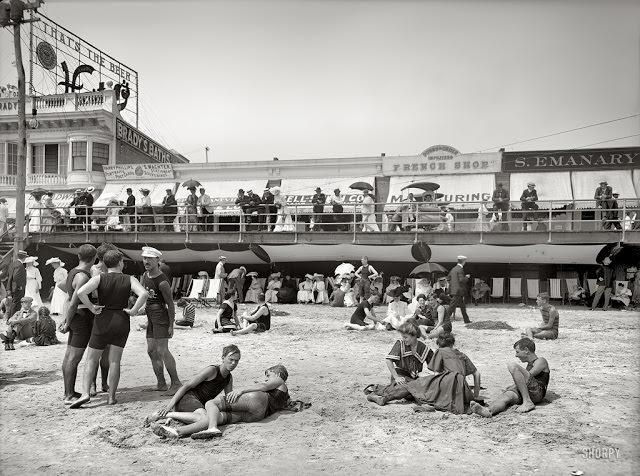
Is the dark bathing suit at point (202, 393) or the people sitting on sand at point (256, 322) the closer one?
the dark bathing suit at point (202, 393)

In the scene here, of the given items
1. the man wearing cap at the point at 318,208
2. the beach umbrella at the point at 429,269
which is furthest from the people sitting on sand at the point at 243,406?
the man wearing cap at the point at 318,208

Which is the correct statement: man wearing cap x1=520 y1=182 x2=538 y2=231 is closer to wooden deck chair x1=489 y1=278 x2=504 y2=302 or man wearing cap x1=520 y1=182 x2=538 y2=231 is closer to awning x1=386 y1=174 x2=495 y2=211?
wooden deck chair x1=489 y1=278 x2=504 y2=302

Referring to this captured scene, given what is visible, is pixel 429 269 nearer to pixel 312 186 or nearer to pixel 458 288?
pixel 458 288

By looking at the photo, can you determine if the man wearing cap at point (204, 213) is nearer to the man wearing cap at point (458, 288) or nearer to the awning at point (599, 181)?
the man wearing cap at point (458, 288)

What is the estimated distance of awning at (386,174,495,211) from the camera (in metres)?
23.4

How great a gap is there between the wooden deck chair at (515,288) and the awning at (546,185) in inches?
168


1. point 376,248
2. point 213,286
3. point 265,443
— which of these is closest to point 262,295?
point 213,286

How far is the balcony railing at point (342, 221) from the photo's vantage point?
1891cm

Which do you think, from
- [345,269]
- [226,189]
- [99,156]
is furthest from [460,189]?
[99,156]

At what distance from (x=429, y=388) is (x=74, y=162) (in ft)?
82.9

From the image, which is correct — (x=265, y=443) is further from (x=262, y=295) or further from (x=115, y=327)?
(x=262, y=295)

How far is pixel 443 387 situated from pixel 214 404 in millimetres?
2670

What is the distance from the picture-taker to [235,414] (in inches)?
263

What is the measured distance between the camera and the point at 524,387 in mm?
7160
